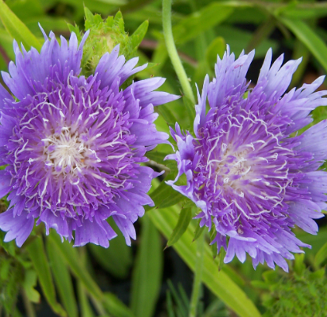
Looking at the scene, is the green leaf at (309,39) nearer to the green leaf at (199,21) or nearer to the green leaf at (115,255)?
the green leaf at (199,21)

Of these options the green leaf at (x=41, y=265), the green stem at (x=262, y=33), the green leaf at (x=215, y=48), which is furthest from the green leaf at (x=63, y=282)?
the green stem at (x=262, y=33)

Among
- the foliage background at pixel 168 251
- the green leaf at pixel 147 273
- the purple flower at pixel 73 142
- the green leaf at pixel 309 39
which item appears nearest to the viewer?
the purple flower at pixel 73 142

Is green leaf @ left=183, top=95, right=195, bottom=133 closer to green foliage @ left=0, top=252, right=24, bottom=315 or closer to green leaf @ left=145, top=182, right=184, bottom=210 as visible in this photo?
green leaf @ left=145, top=182, right=184, bottom=210

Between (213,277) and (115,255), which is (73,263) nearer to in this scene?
(115,255)

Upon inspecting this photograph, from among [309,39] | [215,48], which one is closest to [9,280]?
[215,48]

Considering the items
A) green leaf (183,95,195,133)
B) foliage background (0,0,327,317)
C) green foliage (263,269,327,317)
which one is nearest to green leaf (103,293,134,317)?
foliage background (0,0,327,317)

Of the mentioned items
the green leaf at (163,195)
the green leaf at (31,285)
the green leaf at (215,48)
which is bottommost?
the green leaf at (163,195)

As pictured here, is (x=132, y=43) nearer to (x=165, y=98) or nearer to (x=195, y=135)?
(x=165, y=98)
